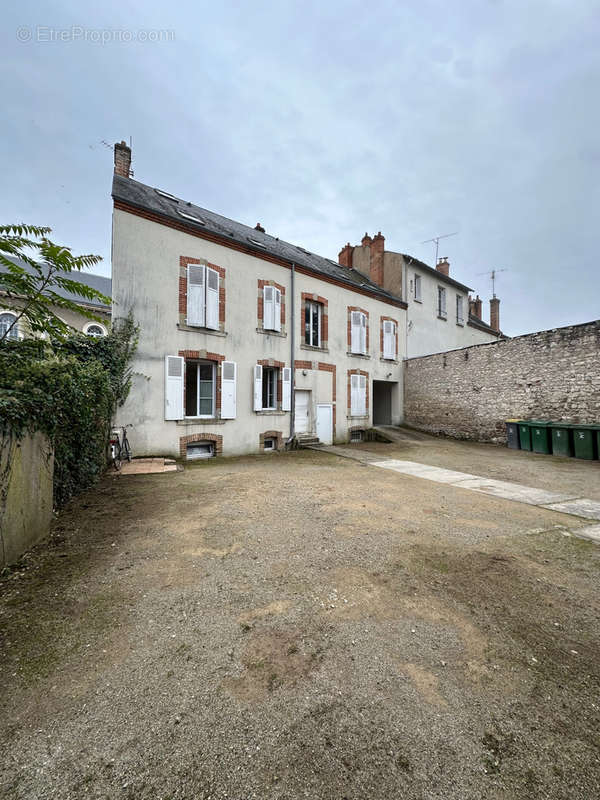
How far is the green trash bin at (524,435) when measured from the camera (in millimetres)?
9930

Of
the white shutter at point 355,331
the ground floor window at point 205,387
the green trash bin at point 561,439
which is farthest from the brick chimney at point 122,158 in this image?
the green trash bin at point 561,439

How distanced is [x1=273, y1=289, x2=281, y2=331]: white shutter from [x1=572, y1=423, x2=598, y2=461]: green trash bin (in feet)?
28.4

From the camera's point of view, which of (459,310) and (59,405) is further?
(459,310)

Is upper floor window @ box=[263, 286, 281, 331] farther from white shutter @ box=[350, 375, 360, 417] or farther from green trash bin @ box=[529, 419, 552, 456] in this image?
green trash bin @ box=[529, 419, 552, 456]

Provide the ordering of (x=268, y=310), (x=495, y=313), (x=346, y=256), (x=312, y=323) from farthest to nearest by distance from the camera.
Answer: (x=495, y=313), (x=346, y=256), (x=312, y=323), (x=268, y=310)

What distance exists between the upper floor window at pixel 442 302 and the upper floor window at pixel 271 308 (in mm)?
9551

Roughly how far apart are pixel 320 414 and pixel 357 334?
356 centimetres

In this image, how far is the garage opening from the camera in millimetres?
14547

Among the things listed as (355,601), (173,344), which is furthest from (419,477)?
(173,344)

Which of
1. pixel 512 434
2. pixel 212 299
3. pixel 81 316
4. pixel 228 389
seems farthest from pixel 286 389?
pixel 81 316

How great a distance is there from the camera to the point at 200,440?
8625mm

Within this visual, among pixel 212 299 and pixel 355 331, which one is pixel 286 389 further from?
pixel 355 331

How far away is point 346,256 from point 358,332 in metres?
6.28

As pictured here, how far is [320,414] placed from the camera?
11.4m
